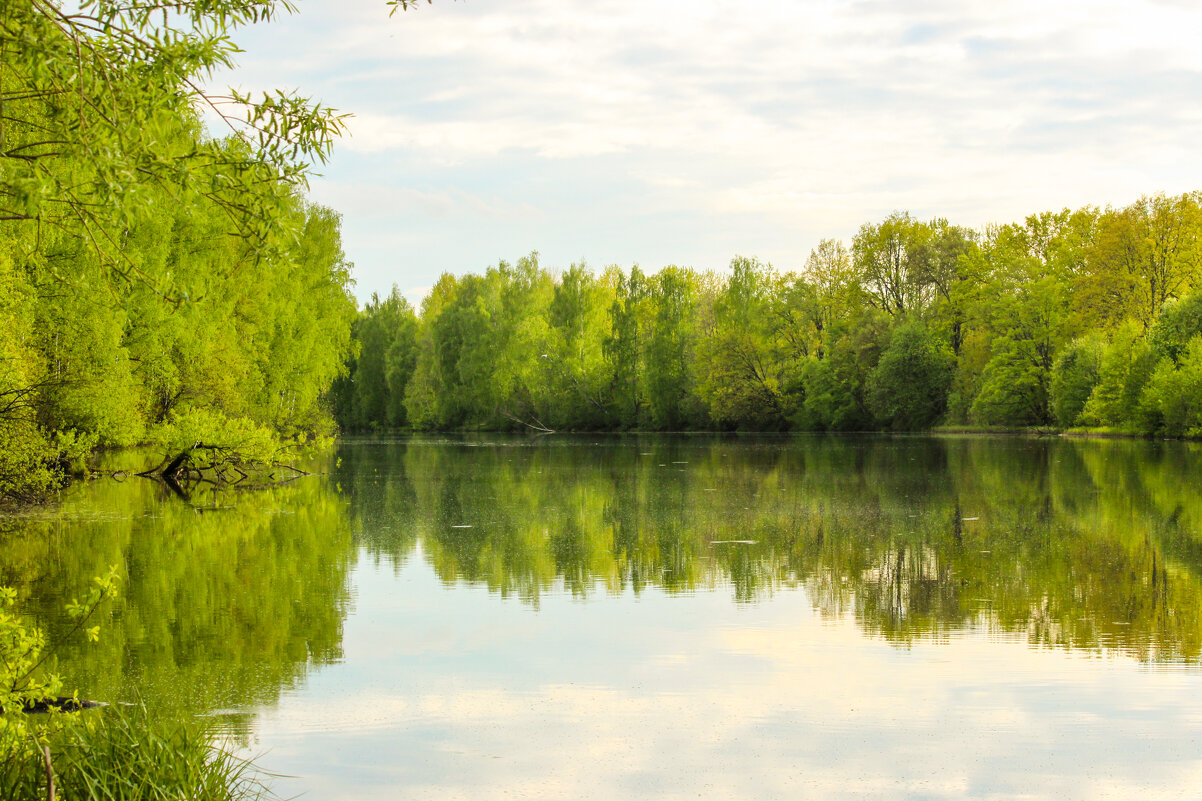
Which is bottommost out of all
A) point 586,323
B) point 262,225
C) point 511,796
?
point 511,796

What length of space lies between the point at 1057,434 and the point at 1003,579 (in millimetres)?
50194

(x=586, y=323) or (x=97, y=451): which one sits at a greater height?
(x=586, y=323)

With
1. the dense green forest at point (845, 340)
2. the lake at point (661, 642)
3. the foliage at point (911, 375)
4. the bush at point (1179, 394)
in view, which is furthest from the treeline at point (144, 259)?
the bush at point (1179, 394)

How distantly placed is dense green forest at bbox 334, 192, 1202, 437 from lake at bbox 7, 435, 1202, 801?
32379mm

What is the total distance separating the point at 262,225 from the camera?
5.59m

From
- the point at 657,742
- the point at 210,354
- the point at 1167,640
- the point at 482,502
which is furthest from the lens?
the point at 210,354

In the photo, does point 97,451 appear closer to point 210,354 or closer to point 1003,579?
point 210,354

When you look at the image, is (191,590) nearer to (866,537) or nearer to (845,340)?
(866,537)

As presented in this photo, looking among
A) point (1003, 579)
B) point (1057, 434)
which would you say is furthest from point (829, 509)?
point (1057, 434)

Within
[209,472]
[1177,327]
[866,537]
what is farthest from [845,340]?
[866,537]

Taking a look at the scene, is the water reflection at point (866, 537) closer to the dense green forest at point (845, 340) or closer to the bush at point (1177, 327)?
the bush at point (1177, 327)

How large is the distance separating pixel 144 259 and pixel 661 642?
2335cm

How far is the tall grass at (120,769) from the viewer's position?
4.72 m

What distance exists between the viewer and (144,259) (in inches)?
1121
